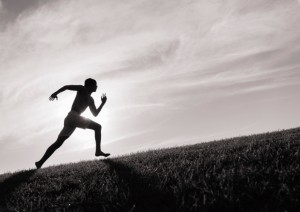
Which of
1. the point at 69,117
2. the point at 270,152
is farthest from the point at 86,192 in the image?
the point at 69,117

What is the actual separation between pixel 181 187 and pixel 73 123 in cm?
579

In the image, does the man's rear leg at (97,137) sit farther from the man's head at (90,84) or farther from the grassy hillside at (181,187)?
the grassy hillside at (181,187)

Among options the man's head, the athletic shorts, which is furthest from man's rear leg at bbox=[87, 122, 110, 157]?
the man's head

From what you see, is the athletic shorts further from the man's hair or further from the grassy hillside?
the grassy hillside

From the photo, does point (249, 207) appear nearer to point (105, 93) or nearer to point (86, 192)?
point (86, 192)

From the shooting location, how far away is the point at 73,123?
420 inches

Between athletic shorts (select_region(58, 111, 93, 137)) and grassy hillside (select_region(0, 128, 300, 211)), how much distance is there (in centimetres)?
279

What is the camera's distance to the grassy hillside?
488 cm

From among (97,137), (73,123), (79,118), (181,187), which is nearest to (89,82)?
(79,118)

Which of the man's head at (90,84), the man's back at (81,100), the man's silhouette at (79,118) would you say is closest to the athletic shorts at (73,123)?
the man's silhouette at (79,118)

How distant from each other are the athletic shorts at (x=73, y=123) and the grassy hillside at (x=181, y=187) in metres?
2.79

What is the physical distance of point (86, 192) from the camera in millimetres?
6223

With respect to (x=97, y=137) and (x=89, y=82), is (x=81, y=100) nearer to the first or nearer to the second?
(x=89, y=82)

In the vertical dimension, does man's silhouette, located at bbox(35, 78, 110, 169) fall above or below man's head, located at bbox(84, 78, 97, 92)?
below
